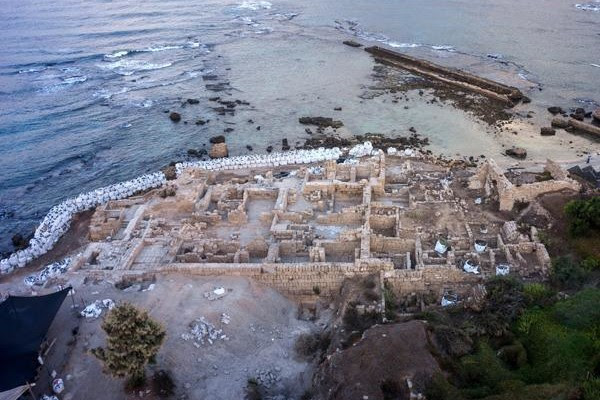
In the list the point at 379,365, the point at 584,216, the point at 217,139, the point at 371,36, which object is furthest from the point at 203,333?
the point at 371,36

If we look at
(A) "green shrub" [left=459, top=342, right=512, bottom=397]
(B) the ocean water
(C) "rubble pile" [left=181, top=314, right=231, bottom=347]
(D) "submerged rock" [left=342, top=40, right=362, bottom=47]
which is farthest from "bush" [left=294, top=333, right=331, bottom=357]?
(D) "submerged rock" [left=342, top=40, right=362, bottom=47]

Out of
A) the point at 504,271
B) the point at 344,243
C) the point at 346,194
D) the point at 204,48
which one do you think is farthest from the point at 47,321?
the point at 204,48

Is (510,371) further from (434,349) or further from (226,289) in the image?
(226,289)

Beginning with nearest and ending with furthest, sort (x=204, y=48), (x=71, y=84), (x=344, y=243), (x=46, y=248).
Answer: (x=344, y=243)
(x=46, y=248)
(x=71, y=84)
(x=204, y=48)

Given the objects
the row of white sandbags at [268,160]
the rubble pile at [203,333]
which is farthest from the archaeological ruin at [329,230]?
the rubble pile at [203,333]

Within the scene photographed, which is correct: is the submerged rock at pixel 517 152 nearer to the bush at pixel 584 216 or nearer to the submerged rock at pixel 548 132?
the submerged rock at pixel 548 132
